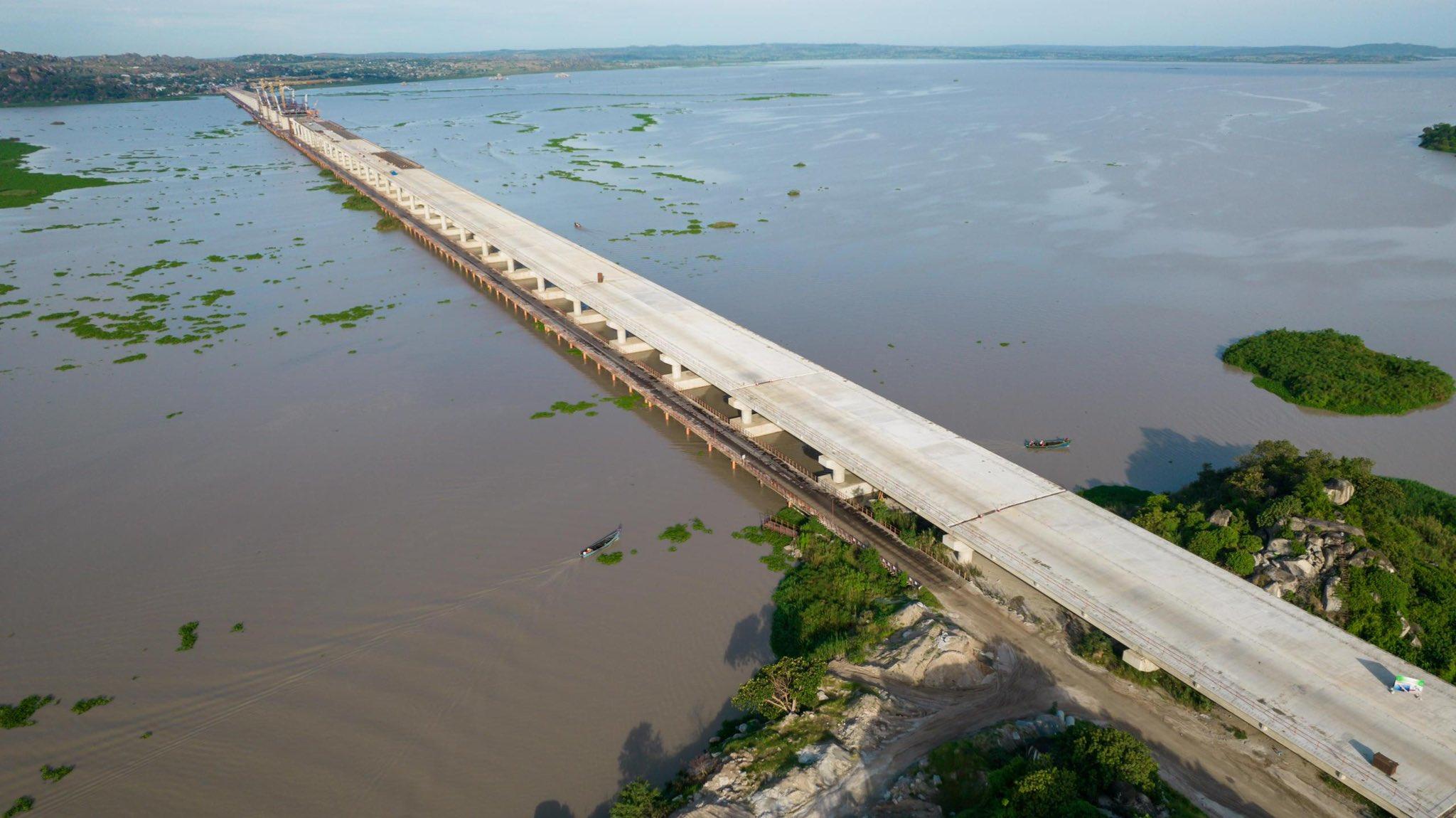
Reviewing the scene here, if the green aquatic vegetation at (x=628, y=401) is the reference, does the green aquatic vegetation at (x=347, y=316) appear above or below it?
above

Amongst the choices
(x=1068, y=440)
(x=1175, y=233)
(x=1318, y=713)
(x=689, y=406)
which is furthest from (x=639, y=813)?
(x=1175, y=233)

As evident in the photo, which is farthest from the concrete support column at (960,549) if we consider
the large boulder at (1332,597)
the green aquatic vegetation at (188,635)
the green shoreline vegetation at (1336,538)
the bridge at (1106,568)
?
the green aquatic vegetation at (188,635)

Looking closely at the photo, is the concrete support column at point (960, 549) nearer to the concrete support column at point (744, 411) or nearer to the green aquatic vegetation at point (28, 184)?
the concrete support column at point (744, 411)

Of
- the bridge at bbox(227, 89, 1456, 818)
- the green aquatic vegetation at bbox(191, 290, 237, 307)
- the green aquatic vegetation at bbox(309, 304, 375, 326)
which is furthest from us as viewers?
the green aquatic vegetation at bbox(191, 290, 237, 307)

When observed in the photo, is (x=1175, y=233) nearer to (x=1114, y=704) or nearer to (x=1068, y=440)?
(x=1068, y=440)

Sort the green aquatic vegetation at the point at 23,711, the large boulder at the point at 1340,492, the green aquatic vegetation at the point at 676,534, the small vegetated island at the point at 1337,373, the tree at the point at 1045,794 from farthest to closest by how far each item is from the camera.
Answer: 1. the small vegetated island at the point at 1337,373
2. the green aquatic vegetation at the point at 676,534
3. the large boulder at the point at 1340,492
4. the green aquatic vegetation at the point at 23,711
5. the tree at the point at 1045,794

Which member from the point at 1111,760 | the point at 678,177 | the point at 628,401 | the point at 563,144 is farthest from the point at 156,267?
the point at 1111,760

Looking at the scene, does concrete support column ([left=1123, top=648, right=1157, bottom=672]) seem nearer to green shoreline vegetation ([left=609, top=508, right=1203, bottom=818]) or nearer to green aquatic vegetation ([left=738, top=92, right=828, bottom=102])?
green shoreline vegetation ([left=609, top=508, right=1203, bottom=818])

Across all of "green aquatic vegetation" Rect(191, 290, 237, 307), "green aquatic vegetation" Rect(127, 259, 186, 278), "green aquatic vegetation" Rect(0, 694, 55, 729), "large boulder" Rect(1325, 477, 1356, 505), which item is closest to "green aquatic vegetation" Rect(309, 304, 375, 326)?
"green aquatic vegetation" Rect(191, 290, 237, 307)
